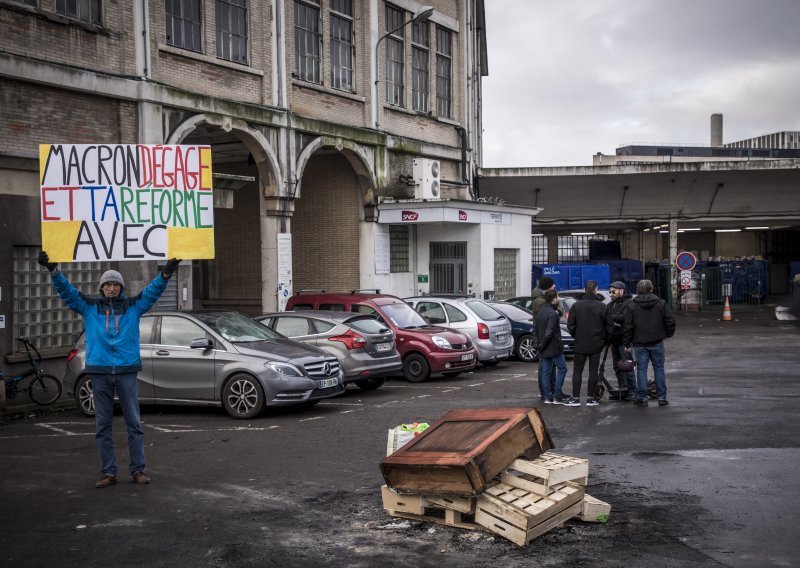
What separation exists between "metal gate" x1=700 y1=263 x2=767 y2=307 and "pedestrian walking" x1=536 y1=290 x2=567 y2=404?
109 ft

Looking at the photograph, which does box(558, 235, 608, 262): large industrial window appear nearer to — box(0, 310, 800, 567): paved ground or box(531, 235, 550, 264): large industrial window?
box(531, 235, 550, 264): large industrial window

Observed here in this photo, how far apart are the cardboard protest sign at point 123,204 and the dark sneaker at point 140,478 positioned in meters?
2.77

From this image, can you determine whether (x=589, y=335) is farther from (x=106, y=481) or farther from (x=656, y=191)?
(x=656, y=191)

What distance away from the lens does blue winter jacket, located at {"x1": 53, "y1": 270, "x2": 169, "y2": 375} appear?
29.9 feet

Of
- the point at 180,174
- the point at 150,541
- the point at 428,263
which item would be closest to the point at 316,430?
the point at 180,174

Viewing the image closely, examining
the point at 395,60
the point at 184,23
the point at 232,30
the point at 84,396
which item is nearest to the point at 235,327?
the point at 84,396

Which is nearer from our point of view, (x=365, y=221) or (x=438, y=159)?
(x=365, y=221)

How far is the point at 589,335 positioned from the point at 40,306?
1020 centimetres

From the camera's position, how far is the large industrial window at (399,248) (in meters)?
30.4

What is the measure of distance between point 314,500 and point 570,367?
13.6 meters

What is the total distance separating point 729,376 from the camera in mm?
17906

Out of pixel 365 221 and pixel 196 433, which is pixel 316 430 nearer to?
pixel 196 433

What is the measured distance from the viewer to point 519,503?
7035 mm

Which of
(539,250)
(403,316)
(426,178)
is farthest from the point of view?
(539,250)
